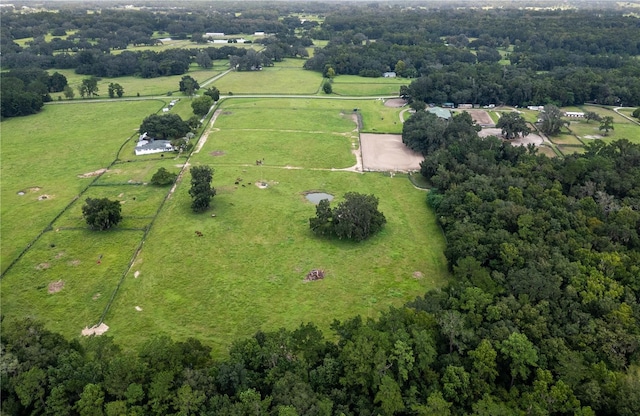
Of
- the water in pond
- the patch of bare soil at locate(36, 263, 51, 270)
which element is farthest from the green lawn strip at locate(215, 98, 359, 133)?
the patch of bare soil at locate(36, 263, 51, 270)

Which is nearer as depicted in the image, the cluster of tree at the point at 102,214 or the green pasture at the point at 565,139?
the cluster of tree at the point at 102,214

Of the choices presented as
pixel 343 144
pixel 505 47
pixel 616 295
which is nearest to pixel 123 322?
pixel 616 295

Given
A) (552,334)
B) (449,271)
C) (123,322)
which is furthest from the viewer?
(449,271)

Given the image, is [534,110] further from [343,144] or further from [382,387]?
[382,387]

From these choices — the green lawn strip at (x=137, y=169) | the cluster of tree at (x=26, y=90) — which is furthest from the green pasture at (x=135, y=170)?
the cluster of tree at (x=26, y=90)

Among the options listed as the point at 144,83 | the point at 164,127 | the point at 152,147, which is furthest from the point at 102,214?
the point at 144,83

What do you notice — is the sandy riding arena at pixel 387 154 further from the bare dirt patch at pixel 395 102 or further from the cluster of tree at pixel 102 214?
the cluster of tree at pixel 102 214

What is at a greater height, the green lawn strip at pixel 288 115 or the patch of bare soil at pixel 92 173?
the patch of bare soil at pixel 92 173

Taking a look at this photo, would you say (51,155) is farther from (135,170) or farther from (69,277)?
(69,277)
